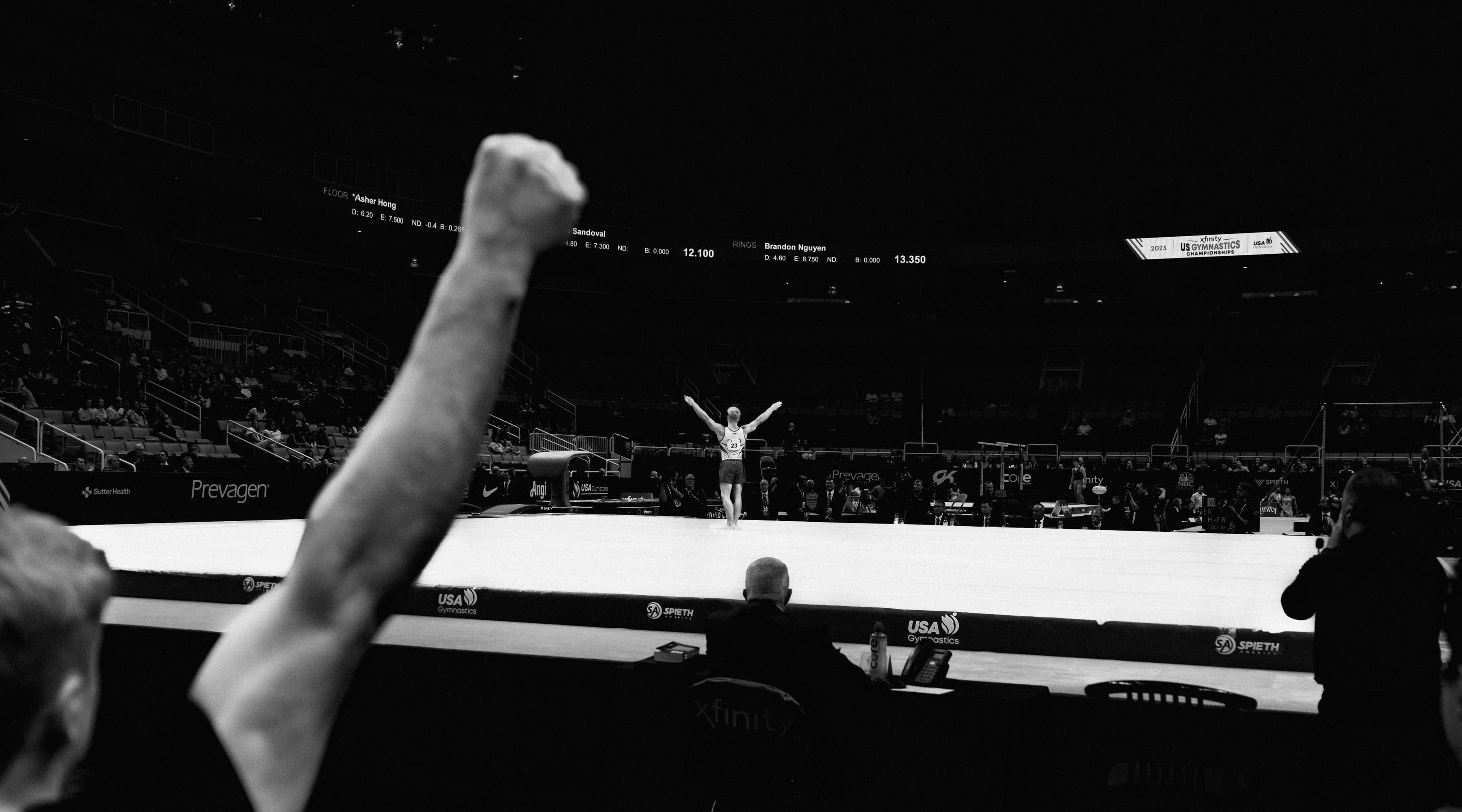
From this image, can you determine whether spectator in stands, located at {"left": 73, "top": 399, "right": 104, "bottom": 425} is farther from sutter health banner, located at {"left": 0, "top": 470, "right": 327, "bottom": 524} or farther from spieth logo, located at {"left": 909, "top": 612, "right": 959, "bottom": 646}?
spieth logo, located at {"left": 909, "top": 612, "right": 959, "bottom": 646}

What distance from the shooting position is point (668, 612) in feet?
25.6

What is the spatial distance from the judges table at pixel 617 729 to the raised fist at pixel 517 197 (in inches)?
154

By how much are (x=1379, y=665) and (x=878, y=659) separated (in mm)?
2077

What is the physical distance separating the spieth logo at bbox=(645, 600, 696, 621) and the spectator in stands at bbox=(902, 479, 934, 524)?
12.4 metres

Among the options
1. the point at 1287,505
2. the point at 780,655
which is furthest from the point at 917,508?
the point at 780,655

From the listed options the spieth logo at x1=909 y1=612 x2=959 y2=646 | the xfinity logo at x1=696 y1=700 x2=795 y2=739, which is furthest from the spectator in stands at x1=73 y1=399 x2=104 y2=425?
the xfinity logo at x1=696 y1=700 x2=795 y2=739

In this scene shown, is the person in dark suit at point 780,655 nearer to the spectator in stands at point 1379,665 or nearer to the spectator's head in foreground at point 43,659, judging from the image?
the spectator in stands at point 1379,665

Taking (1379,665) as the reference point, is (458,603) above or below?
below

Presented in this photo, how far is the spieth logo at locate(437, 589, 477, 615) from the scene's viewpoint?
8.35 m

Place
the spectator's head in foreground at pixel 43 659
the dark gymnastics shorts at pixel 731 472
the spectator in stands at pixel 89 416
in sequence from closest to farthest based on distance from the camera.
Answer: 1. the spectator's head in foreground at pixel 43 659
2. the dark gymnastics shorts at pixel 731 472
3. the spectator in stands at pixel 89 416

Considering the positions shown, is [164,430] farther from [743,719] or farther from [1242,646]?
[1242,646]

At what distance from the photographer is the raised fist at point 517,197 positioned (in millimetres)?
977

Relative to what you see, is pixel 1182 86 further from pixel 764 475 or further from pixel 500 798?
pixel 500 798

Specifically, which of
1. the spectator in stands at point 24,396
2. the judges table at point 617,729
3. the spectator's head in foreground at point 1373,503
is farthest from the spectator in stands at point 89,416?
the spectator's head in foreground at point 1373,503
